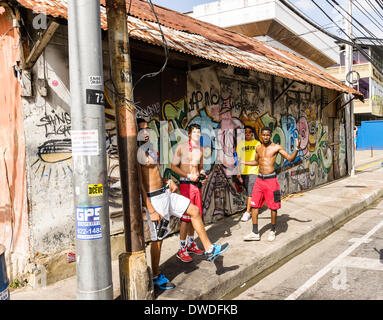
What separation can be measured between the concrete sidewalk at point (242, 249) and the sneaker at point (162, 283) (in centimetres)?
8

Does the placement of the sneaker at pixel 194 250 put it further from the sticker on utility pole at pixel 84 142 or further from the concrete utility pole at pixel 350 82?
the concrete utility pole at pixel 350 82

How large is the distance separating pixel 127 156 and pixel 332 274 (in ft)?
10.3

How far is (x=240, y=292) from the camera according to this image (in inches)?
179

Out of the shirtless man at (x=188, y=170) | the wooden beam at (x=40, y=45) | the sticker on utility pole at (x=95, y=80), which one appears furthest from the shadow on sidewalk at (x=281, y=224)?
the wooden beam at (x=40, y=45)

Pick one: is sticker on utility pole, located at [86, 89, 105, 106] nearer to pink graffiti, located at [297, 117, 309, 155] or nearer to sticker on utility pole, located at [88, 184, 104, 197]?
sticker on utility pole, located at [88, 184, 104, 197]

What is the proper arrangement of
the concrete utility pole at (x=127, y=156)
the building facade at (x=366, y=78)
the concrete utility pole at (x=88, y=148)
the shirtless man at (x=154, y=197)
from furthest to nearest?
the building facade at (x=366, y=78) < the shirtless man at (x=154, y=197) < the concrete utility pole at (x=127, y=156) < the concrete utility pole at (x=88, y=148)

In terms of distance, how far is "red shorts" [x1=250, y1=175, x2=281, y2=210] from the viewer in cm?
618

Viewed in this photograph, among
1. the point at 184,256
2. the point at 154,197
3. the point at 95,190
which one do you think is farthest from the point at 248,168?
the point at 95,190

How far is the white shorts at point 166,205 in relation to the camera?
4250 mm

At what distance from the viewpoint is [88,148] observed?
10.8 feet

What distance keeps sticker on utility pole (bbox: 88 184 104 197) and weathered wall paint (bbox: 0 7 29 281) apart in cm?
157
